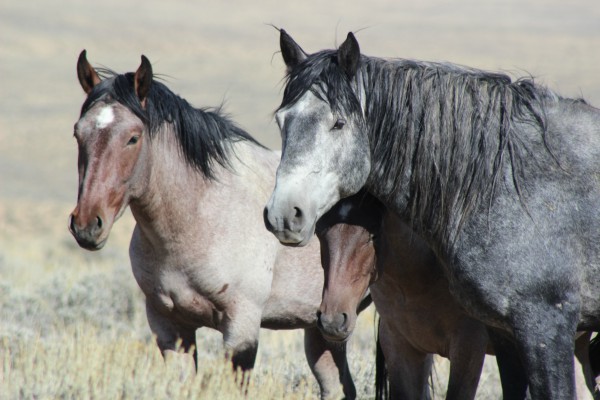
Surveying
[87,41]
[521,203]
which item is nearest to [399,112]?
[521,203]

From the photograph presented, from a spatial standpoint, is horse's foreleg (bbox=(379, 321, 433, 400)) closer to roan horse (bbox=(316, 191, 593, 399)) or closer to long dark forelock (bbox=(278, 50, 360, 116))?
roan horse (bbox=(316, 191, 593, 399))

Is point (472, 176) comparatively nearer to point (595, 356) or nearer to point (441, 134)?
point (441, 134)

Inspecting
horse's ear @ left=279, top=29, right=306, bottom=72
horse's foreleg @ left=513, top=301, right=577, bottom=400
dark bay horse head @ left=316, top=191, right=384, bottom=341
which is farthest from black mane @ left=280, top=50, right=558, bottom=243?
horse's foreleg @ left=513, top=301, right=577, bottom=400

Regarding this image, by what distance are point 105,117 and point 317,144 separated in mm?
1547

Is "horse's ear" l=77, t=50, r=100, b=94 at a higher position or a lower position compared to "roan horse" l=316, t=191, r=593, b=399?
higher

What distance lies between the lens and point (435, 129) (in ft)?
14.3

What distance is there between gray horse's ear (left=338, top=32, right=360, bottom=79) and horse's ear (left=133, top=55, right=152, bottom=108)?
147 centimetres

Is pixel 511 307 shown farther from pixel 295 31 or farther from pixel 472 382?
pixel 295 31

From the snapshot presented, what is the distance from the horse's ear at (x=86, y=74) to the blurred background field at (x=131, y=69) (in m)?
0.51

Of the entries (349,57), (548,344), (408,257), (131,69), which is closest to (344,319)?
(408,257)

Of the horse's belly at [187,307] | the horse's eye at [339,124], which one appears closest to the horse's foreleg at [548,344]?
the horse's eye at [339,124]

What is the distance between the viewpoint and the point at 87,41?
54.7m

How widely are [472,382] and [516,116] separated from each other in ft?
4.89

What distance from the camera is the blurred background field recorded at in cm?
512
